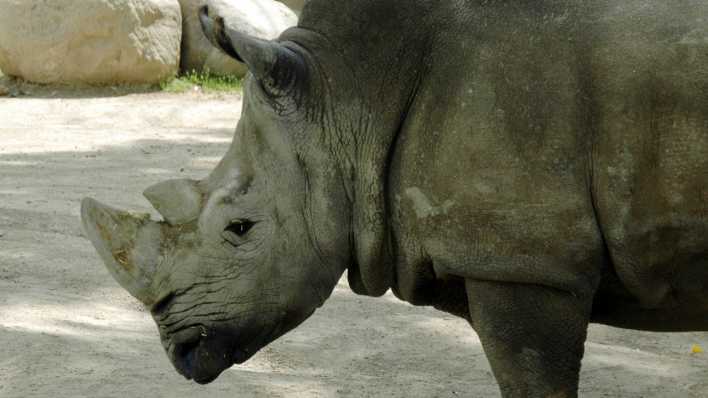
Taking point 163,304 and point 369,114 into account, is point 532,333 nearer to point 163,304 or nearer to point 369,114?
point 369,114

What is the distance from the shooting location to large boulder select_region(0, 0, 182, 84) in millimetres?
13992

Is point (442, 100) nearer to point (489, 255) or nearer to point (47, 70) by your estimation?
point (489, 255)

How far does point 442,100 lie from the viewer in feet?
12.2

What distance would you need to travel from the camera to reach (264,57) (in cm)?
382

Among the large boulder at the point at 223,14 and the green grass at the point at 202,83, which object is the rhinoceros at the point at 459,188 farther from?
the large boulder at the point at 223,14

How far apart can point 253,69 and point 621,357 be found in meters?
2.83

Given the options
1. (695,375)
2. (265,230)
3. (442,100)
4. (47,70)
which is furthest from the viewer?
(47,70)

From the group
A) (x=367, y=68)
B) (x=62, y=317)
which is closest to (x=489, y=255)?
(x=367, y=68)

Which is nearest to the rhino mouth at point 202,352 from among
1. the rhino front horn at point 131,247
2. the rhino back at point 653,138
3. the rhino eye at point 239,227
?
the rhino front horn at point 131,247

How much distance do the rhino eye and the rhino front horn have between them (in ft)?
0.80

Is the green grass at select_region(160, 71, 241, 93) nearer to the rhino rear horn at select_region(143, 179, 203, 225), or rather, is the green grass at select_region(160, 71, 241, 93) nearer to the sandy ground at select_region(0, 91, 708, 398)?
the sandy ground at select_region(0, 91, 708, 398)

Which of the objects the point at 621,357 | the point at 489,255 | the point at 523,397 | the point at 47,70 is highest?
the point at 489,255

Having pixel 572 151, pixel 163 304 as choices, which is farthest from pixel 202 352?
pixel 572 151

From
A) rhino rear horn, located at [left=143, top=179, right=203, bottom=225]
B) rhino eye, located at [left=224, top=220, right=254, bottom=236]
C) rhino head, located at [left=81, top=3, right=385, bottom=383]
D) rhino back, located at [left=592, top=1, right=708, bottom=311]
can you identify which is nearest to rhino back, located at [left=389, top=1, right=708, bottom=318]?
rhino back, located at [left=592, top=1, right=708, bottom=311]
